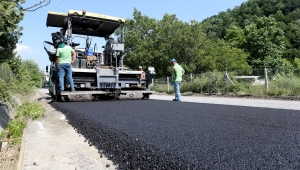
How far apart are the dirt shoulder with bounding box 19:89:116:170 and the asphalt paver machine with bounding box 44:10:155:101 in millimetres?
3997

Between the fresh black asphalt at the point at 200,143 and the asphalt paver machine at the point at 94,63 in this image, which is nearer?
the fresh black asphalt at the point at 200,143

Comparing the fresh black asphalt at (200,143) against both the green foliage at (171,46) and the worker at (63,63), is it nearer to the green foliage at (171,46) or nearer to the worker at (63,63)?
the worker at (63,63)

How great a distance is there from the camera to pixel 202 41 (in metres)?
25.4

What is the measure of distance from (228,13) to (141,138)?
70.7m

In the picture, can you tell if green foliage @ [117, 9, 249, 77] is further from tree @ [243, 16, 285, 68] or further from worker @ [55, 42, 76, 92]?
tree @ [243, 16, 285, 68]

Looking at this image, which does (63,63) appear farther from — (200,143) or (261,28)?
(261,28)

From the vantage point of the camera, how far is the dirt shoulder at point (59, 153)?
94.5 inches

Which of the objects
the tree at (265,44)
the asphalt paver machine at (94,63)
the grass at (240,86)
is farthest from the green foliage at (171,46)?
the tree at (265,44)

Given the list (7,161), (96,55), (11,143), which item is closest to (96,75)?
(96,55)

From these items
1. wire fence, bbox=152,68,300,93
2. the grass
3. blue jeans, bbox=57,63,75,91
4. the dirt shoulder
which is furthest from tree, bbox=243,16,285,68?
the dirt shoulder

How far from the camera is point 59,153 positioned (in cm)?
281

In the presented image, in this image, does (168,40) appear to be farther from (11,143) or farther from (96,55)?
(11,143)

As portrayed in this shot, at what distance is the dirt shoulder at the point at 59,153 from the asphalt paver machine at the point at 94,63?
4.00 meters

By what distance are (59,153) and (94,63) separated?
240 inches
